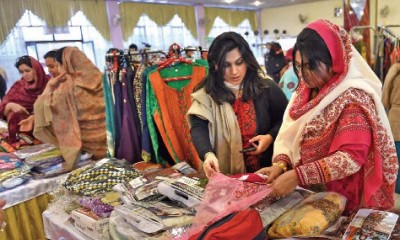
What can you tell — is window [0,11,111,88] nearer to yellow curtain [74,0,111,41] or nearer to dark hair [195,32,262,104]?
yellow curtain [74,0,111,41]

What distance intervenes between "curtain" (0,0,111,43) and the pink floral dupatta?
234 inches

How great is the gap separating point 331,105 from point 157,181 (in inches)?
26.5

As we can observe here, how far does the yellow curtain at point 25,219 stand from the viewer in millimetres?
1779

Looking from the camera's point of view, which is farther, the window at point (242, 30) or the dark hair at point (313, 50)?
the window at point (242, 30)

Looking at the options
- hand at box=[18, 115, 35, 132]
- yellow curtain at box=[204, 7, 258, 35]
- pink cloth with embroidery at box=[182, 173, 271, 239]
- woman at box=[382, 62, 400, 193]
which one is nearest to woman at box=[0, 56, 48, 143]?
hand at box=[18, 115, 35, 132]

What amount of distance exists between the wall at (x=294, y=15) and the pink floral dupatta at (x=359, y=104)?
8.74 m

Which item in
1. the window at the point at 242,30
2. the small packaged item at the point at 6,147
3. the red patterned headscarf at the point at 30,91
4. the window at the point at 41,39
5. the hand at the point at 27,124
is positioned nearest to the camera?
the small packaged item at the point at 6,147

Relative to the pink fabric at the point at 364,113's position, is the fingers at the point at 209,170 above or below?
below

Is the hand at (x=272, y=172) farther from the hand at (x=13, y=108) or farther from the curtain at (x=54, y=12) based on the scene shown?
the curtain at (x=54, y=12)

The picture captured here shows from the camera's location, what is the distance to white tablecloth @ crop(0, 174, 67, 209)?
1.73 metres

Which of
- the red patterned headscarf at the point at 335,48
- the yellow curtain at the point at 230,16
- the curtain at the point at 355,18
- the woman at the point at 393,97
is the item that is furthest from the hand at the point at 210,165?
the yellow curtain at the point at 230,16

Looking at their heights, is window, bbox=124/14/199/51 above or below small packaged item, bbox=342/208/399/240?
above

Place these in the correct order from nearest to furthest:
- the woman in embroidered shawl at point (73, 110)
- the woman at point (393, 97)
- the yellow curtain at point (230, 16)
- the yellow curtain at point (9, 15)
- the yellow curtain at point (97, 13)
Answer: the woman in embroidered shawl at point (73, 110), the woman at point (393, 97), the yellow curtain at point (9, 15), the yellow curtain at point (97, 13), the yellow curtain at point (230, 16)

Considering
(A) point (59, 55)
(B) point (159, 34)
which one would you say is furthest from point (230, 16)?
Result: (A) point (59, 55)
